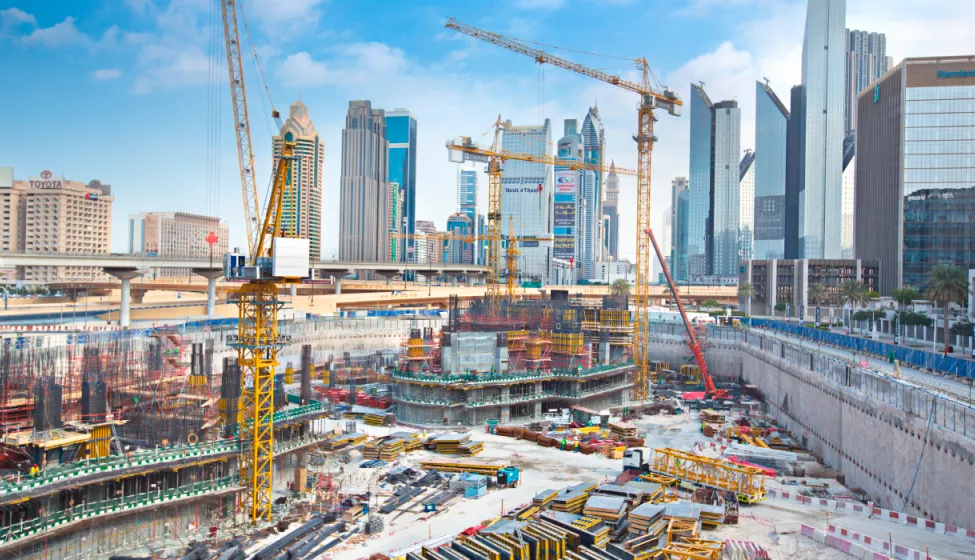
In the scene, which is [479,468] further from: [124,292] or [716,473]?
[124,292]

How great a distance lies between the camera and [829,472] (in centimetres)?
3553

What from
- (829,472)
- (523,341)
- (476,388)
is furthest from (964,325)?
(476,388)

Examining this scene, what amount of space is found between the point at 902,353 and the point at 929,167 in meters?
67.3

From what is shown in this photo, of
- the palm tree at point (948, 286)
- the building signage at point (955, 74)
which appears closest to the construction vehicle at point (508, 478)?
the palm tree at point (948, 286)

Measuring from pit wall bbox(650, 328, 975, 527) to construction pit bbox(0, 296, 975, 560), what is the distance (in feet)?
0.42

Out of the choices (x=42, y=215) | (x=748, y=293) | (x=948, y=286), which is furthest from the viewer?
(x=42, y=215)

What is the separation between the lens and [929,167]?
98.2 metres

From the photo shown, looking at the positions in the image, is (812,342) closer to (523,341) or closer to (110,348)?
(523,341)

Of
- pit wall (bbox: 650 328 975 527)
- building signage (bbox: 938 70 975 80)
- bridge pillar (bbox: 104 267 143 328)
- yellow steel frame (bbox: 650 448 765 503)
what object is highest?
building signage (bbox: 938 70 975 80)

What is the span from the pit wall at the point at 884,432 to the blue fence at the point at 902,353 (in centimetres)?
582

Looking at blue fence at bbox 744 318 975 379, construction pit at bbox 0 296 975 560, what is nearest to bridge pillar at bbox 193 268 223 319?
construction pit at bbox 0 296 975 560

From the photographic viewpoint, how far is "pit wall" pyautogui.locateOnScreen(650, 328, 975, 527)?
24.7 meters

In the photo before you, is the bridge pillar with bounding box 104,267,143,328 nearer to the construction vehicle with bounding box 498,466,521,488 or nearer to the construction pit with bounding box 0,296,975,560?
the construction pit with bounding box 0,296,975,560

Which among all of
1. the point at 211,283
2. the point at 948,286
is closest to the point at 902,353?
the point at 948,286
